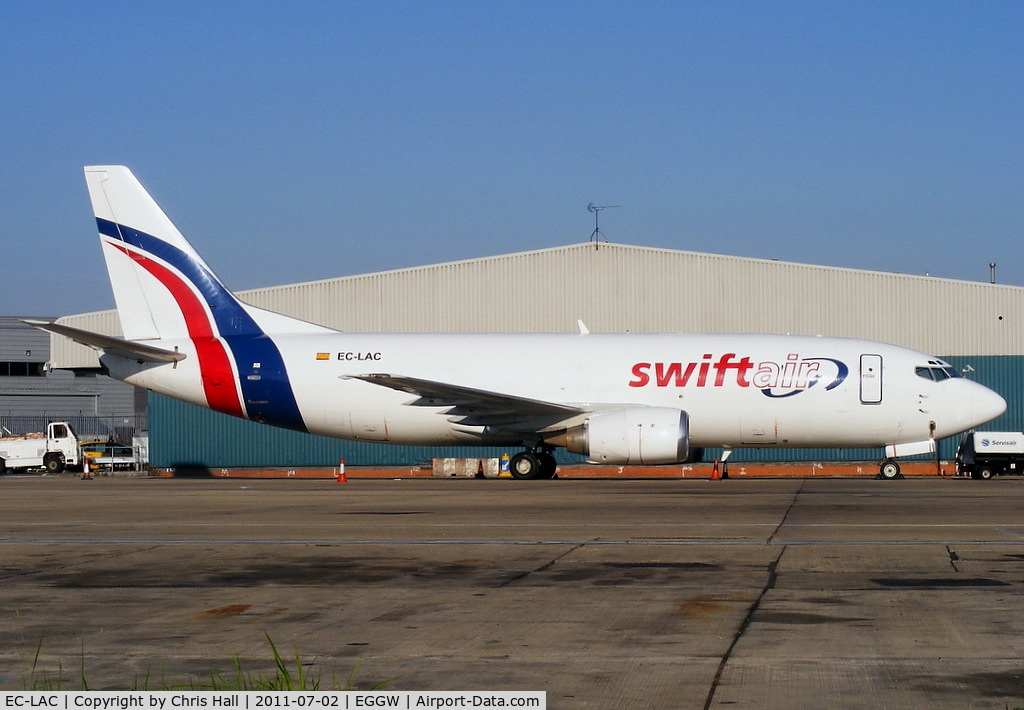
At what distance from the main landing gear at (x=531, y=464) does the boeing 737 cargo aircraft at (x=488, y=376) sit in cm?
3

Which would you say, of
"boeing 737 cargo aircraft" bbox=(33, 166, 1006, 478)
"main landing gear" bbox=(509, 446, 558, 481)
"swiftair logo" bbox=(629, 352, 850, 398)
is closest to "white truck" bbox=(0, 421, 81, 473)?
"boeing 737 cargo aircraft" bbox=(33, 166, 1006, 478)

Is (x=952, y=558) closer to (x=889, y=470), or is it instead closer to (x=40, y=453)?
(x=889, y=470)

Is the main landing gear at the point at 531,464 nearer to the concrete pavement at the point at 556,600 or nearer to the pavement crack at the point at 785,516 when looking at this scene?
the pavement crack at the point at 785,516

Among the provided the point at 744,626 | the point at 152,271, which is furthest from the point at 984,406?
the point at 744,626

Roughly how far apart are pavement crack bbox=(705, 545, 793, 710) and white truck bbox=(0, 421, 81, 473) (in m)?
35.6

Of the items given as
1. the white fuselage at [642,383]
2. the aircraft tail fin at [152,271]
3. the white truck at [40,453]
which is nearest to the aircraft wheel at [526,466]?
the white fuselage at [642,383]

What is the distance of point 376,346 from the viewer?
2886 cm

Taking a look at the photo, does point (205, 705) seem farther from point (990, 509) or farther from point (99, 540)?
point (990, 509)

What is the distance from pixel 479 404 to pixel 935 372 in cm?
1079

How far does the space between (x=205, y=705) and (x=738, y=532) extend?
390 inches

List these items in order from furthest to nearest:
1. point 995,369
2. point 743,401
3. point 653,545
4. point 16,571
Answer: point 995,369
point 743,401
point 653,545
point 16,571

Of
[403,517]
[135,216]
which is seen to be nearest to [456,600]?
[403,517]

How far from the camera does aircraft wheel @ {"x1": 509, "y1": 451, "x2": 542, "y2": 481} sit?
92.8 feet
